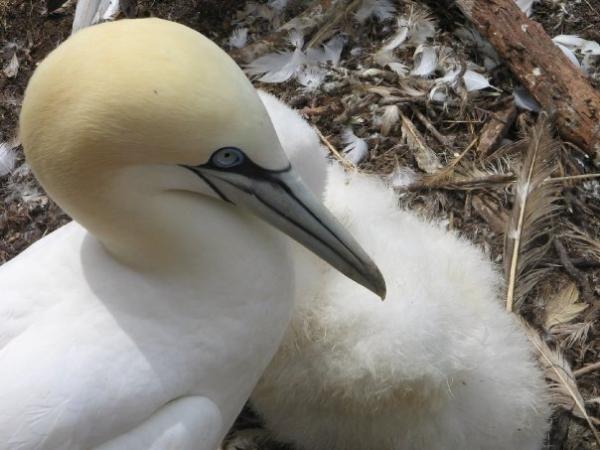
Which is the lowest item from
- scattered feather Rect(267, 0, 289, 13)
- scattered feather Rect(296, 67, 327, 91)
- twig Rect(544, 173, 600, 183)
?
twig Rect(544, 173, 600, 183)

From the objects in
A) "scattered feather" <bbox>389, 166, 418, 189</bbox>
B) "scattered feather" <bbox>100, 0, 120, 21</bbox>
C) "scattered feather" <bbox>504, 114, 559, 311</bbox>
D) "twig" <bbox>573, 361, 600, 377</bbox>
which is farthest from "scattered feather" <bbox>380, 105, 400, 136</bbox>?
"scattered feather" <bbox>100, 0, 120, 21</bbox>

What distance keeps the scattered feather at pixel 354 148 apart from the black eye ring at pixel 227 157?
5.91 feet

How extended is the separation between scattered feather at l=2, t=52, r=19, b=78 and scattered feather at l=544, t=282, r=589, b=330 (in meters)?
2.74

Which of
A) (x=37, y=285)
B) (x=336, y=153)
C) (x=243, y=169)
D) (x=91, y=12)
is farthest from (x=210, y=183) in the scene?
(x=91, y=12)

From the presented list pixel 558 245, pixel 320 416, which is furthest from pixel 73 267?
pixel 558 245

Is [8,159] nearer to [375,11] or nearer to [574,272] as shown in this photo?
[375,11]

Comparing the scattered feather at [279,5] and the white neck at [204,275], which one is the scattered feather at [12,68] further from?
the white neck at [204,275]

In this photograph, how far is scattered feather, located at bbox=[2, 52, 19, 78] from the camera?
4.24 m

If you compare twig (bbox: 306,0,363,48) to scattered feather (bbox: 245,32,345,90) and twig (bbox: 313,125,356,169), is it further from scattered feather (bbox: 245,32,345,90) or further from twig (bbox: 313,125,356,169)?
twig (bbox: 313,125,356,169)

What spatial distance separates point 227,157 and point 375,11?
2330 mm

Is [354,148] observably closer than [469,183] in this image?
No

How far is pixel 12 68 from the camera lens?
13.9ft

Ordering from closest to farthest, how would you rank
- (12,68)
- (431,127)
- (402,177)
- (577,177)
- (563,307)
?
1. (563,307)
2. (577,177)
3. (402,177)
4. (431,127)
5. (12,68)

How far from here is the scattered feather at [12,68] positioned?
13.9ft
